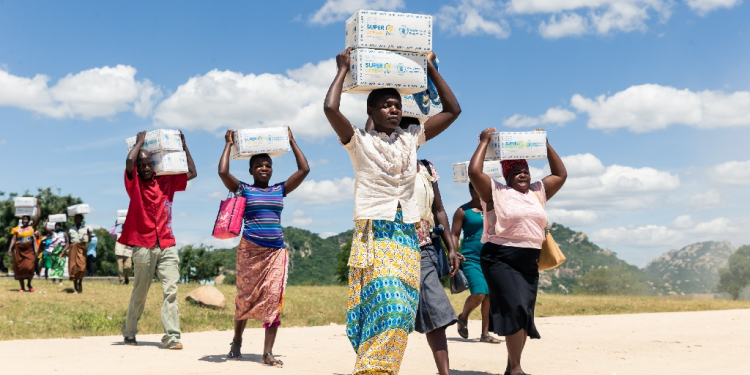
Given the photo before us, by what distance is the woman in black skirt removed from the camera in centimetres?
600

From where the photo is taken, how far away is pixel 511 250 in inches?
238

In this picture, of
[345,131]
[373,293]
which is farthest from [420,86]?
[373,293]

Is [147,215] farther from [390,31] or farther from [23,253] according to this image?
[23,253]

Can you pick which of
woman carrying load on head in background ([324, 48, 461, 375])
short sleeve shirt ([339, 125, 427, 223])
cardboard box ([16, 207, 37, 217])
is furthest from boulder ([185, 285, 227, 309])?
short sleeve shirt ([339, 125, 427, 223])

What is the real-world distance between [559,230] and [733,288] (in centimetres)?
3404

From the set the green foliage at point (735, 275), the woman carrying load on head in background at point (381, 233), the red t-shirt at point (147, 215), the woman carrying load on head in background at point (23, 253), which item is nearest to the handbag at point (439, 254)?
the woman carrying load on head in background at point (381, 233)

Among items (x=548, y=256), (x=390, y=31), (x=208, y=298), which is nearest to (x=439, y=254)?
(x=548, y=256)

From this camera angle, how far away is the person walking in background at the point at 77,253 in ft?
56.7

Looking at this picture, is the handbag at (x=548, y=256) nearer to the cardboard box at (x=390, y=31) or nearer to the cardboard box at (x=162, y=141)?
the cardboard box at (x=390, y=31)

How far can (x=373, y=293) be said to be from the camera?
4469 mm

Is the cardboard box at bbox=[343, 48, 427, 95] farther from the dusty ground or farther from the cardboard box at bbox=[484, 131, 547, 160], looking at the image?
the dusty ground

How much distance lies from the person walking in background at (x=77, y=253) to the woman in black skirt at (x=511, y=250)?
45.1 feet

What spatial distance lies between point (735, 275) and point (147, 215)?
222ft

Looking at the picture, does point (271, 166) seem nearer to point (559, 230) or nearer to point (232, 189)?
point (232, 189)
